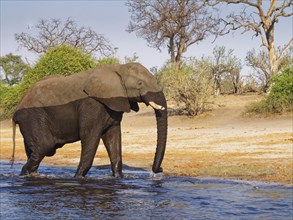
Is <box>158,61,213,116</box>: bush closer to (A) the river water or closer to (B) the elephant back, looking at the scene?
(A) the river water

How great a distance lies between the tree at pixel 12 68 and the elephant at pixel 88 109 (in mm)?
57487

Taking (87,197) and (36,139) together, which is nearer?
(87,197)

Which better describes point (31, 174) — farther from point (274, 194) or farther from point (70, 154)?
point (70, 154)

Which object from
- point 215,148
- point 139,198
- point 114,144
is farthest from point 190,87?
point 139,198

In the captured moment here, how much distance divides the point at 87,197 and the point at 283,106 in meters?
17.7

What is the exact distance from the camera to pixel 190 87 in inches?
1139

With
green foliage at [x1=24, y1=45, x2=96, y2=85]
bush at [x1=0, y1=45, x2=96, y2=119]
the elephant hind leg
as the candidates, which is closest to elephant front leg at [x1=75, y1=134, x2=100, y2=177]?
the elephant hind leg

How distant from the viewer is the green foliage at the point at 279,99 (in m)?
26.0

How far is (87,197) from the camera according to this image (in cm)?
952

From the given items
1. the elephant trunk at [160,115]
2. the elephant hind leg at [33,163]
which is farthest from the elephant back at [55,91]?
the elephant trunk at [160,115]

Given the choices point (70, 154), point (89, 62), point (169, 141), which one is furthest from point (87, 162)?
point (89, 62)

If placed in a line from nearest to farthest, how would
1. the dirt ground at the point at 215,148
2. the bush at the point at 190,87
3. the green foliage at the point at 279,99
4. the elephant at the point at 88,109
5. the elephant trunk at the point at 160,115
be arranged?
the elephant trunk at the point at 160,115, the elephant at the point at 88,109, the dirt ground at the point at 215,148, the green foliage at the point at 279,99, the bush at the point at 190,87

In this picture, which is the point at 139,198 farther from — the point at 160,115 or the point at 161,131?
the point at 160,115

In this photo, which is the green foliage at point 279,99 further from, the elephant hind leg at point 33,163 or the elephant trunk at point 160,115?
the elephant hind leg at point 33,163
